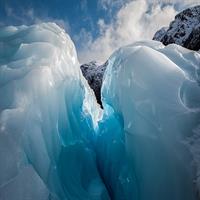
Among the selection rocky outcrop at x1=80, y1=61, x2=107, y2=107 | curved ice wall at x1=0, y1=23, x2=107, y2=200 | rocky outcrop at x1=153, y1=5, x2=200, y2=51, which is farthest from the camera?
rocky outcrop at x1=153, y1=5, x2=200, y2=51

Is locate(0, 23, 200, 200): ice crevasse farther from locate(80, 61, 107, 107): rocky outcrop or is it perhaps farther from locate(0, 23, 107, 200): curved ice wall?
locate(80, 61, 107, 107): rocky outcrop

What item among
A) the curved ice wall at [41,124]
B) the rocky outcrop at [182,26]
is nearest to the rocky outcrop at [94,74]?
the rocky outcrop at [182,26]

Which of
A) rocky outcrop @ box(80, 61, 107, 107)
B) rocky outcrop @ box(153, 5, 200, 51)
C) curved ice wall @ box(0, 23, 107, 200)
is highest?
curved ice wall @ box(0, 23, 107, 200)

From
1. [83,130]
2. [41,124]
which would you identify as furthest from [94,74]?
[41,124]

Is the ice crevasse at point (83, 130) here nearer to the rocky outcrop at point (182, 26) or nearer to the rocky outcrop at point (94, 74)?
the rocky outcrop at point (94, 74)

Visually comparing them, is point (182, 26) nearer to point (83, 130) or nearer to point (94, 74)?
point (94, 74)

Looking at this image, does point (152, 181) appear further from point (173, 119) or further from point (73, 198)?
point (73, 198)

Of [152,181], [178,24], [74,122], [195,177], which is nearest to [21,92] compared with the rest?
[74,122]

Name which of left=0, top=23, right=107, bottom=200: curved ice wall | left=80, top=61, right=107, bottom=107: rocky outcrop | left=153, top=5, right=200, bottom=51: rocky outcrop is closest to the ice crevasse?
left=0, top=23, right=107, bottom=200: curved ice wall
